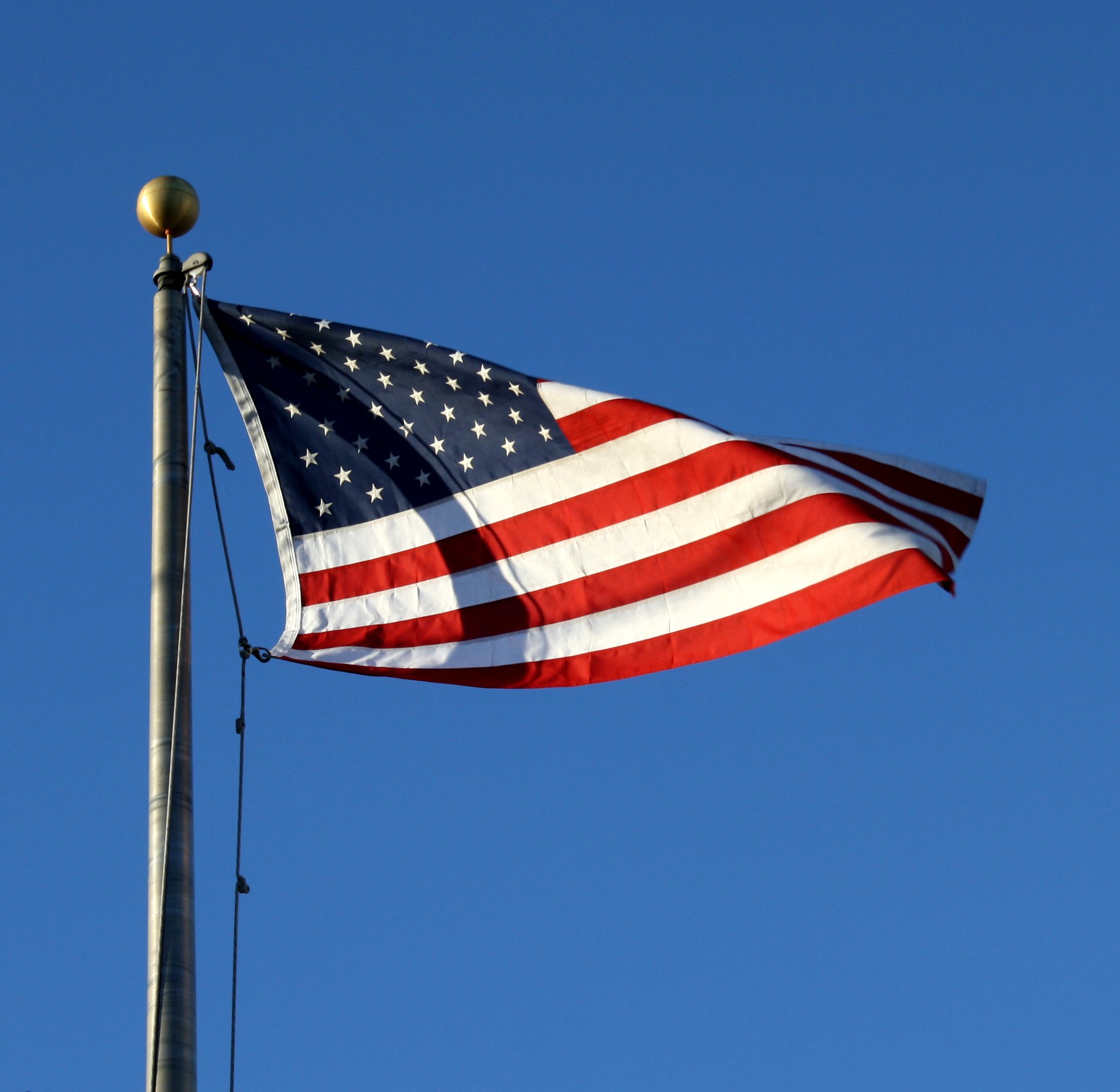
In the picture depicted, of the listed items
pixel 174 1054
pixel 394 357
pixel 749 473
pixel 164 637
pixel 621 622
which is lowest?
pixel 174 1054

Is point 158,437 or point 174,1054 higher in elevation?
point 158,437

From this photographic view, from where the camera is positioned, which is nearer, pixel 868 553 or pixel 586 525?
pixel 868 553

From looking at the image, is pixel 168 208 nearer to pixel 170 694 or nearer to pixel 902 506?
pixel 170 694

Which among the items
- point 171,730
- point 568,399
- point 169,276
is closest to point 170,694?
point 171,730

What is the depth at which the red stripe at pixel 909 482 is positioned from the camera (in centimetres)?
1558

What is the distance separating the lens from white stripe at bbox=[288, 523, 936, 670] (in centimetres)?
1469

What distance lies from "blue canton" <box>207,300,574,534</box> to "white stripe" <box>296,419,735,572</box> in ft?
0.26

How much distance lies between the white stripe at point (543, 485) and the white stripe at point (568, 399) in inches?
13.8

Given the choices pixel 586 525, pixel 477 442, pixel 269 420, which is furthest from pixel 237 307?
pixel 586 525

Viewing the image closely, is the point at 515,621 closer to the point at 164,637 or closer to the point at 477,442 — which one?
the point at 477,442

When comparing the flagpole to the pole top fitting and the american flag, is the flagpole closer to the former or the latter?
the pole top fitting

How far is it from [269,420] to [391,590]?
1608 millimetres

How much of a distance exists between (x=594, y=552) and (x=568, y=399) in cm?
130

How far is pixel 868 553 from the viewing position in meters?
14.6
